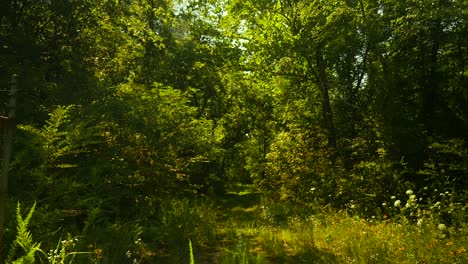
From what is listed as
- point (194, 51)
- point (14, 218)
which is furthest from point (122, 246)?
point (194, 51)

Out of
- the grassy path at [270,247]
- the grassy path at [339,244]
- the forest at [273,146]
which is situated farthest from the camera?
the grassy path at [270,247]

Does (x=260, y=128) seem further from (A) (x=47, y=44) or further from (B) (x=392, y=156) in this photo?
(A) (x=47, y=44)

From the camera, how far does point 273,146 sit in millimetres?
17656

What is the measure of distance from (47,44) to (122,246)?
6.81 meters

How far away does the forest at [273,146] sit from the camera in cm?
640

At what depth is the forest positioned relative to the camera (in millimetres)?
6402

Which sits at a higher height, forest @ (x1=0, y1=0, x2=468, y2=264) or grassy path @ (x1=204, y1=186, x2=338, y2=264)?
forest @ (x1=0, y1=0, x2=468, y2=264)

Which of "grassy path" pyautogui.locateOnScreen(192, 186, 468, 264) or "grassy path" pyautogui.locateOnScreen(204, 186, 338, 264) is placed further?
"grassy path" pyautogui.locateOnScreen(204, 186, 338, 264)

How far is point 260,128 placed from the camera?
27.9m

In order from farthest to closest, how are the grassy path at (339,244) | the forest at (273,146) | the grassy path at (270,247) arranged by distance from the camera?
the grassy path at (270,247) → the forest at (273,146) → the grassy path at (339,244)

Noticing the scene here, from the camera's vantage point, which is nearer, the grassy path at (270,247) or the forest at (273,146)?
the forest at (273,146)

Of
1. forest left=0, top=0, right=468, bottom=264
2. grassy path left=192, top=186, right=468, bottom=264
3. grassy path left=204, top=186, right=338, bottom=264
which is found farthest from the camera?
grassy path left=204, top=186, right=338, bottom=264

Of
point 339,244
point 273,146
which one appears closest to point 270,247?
point 339,244

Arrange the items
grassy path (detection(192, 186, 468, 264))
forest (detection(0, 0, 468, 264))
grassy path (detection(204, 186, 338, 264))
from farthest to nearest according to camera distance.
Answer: grassy path (detection(204, 186, 338, 264))
forest (detection(0, 0, 468, 264))
grassy path (detection(192, 186, 468, 264))
